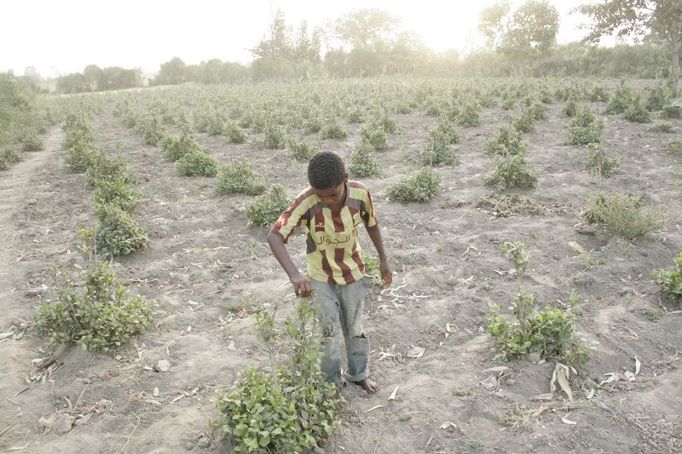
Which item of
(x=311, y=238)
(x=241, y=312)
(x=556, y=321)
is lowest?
(x=241, y=312)

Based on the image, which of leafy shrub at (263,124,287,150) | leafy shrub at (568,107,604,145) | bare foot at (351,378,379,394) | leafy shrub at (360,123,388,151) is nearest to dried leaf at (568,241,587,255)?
bare foot at (351,378,379,394)

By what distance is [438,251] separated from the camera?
5.91m

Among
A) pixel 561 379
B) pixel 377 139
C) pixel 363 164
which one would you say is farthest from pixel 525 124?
pixel 561 379

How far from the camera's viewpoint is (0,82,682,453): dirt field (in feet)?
10.9

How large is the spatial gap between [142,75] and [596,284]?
4874 cm

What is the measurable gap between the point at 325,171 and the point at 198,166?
23.6 feet

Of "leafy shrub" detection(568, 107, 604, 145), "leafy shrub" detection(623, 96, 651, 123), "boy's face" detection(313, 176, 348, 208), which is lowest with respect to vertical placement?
"leafy shrub" detection(568, 107, 604, 145)

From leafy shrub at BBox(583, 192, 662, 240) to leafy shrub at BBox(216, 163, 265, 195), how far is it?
4.67 m

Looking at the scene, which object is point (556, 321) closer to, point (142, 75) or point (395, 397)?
point (395, 397)

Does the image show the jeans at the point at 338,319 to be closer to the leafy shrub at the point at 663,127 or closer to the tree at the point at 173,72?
the leafy shrub at the point at 663,127

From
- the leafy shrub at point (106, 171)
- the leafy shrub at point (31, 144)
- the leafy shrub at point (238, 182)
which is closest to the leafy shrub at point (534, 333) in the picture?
the leafy shrub at point (238, 182)

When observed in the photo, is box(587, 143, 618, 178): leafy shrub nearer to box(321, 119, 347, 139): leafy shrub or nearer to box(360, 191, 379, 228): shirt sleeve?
box(321, 119, 347, 139): leafy shrub

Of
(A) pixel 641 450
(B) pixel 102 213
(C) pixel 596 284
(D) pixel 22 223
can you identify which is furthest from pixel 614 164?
(D) pixel 22 223

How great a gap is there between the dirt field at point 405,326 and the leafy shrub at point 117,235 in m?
0.17
